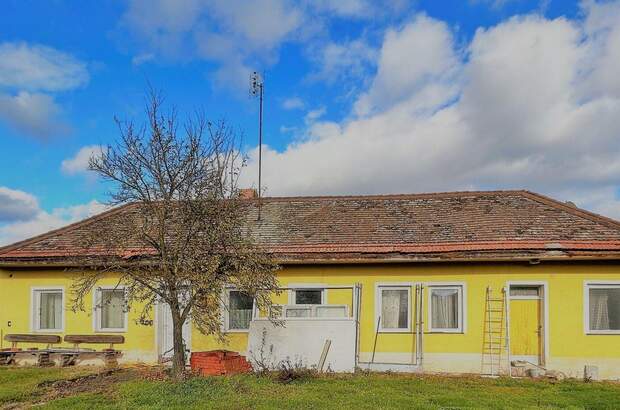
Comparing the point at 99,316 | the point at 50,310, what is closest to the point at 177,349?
the point at 99,316

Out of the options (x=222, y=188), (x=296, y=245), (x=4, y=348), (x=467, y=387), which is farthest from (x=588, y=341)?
(x=4, y=348)

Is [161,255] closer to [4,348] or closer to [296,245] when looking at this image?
[296,245]

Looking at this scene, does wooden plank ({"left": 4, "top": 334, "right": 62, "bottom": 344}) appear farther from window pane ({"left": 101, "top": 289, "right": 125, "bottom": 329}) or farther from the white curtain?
the white curtain

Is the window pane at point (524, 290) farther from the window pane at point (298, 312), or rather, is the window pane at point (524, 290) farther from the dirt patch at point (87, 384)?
the dirt patch at point (87, 384)

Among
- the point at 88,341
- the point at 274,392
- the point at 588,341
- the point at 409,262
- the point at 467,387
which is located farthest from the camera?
the point at 88,341

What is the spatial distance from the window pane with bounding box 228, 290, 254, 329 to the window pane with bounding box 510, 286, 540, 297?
6.40 m

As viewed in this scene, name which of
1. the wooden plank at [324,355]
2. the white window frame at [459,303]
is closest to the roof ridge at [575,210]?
the white window frame at [459,303]

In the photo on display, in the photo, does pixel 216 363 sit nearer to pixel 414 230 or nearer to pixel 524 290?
pixel 414 230

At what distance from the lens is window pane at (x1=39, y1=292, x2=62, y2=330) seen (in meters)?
15.1

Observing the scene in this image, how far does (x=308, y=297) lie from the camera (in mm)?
14047

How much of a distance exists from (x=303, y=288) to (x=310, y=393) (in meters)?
4.33

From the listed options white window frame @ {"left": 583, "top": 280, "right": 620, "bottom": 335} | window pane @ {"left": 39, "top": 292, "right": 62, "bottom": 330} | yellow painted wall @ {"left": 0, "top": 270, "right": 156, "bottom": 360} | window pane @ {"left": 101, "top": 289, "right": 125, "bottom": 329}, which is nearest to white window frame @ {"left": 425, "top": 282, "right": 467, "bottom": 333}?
white window frame @ {"left": 583, "top": 280, "right": 620, "bottom": 335}

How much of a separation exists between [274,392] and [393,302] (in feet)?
15.7

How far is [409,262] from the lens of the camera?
44.6ft
